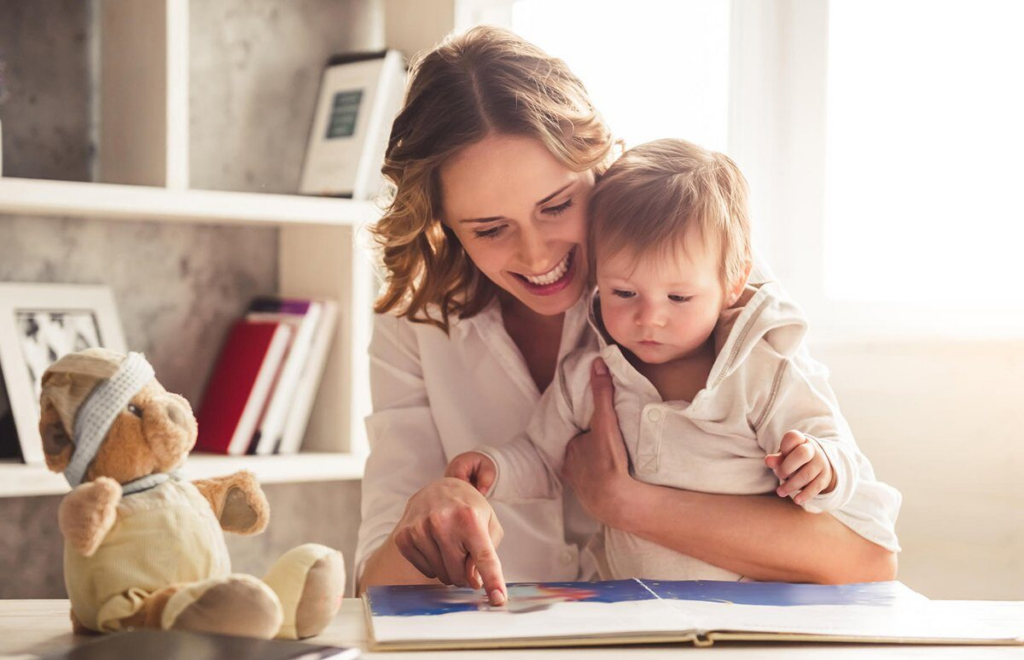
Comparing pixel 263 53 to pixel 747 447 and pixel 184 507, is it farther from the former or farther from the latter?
pixel 184 507

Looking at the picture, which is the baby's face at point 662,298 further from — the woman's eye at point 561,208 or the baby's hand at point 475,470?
the baby's hand at point 475,470

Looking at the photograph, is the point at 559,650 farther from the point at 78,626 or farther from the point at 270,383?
the point at 270,383

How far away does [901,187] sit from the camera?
7.09ft

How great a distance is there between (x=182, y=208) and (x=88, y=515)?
1225 millimetres

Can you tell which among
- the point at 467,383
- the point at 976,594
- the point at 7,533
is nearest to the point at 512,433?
the point at 467,383

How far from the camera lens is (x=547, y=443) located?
1.37 m

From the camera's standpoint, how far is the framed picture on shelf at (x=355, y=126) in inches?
83.7

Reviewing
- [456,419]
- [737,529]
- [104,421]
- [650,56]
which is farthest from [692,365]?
[650,56]

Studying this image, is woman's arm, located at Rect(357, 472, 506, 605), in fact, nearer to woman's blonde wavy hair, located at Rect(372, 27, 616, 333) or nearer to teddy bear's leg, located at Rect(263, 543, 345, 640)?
teddy bear's leg, located at Rect(263, 543, 345, 640)

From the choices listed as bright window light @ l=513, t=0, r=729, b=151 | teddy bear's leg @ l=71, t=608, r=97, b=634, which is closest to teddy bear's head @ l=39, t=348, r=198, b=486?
teddy bear's leg @ l=71, t=608, r=97, b=634

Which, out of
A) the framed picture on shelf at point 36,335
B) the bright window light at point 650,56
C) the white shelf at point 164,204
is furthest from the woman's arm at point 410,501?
the bright window light at point 650,56

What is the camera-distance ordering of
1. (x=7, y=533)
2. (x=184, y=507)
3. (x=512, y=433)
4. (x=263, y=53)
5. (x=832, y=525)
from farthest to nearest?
1. (x=263, y=53)
2. (x=7, y=533)
3. (x=512, y=433)
4. (x=832, y=525)
5. (x=184, y=507)

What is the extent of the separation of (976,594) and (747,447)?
94 cm

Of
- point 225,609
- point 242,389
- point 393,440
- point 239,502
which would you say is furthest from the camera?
point 242,389
